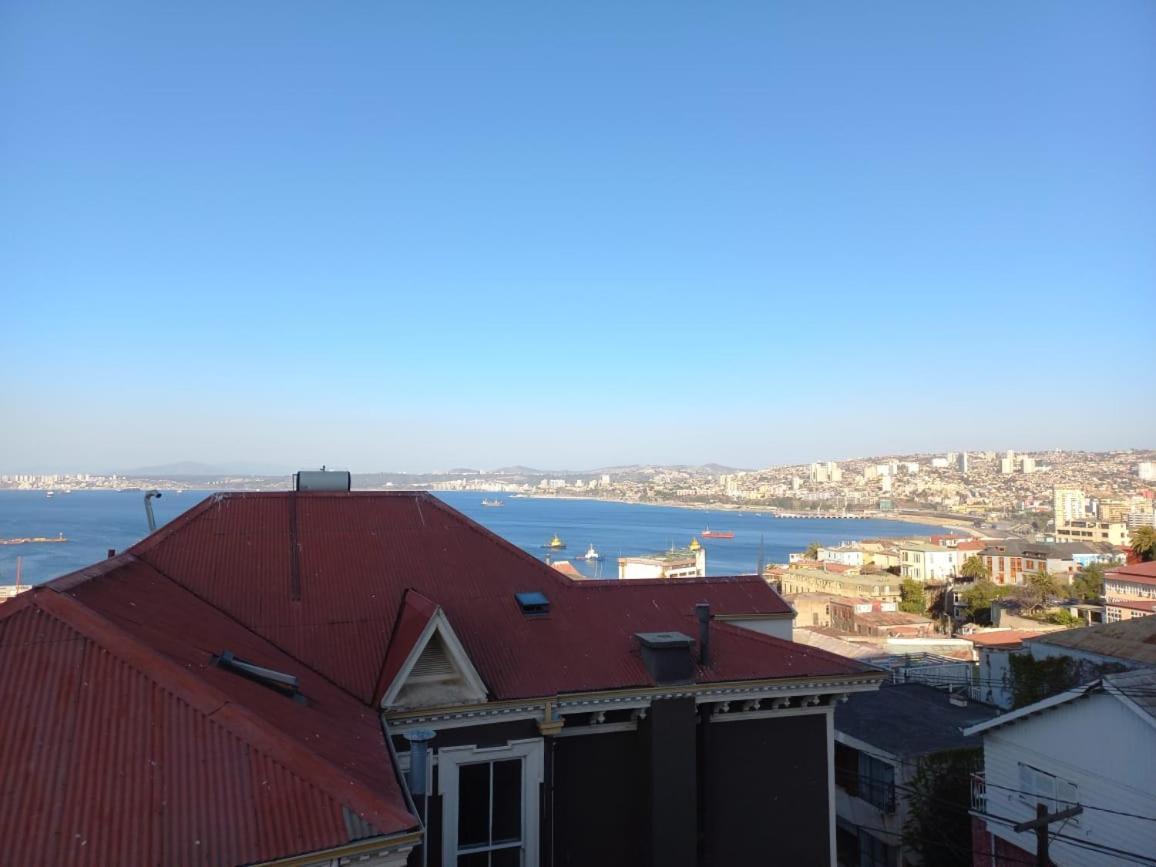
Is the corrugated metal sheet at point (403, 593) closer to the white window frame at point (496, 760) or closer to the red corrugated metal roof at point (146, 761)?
the white window frame at point (496, 760)

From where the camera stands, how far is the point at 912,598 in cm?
7575

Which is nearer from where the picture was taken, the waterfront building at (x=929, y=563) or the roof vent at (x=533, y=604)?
the roof vent at (x=533, y=604)

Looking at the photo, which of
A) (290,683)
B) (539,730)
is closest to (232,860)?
(290,683)

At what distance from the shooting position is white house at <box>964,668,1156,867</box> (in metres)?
11.3

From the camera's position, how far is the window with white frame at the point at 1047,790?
1251cm

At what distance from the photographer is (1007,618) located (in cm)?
5184

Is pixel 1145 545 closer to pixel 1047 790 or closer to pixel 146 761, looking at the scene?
pixel 1047 790

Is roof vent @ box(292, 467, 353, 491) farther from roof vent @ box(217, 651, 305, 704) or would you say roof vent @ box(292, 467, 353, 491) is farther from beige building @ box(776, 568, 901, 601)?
beige building @ box(776, 568, 901, 601)

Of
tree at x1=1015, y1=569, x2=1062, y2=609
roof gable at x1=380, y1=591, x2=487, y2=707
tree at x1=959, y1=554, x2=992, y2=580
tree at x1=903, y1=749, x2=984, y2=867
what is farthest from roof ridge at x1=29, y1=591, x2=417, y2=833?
tree at x1=959, y1=554, x2=992, y2=580

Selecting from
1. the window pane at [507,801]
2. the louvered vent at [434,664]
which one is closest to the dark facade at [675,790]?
the window pane at [507,801]

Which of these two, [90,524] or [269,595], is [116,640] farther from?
[90,524]

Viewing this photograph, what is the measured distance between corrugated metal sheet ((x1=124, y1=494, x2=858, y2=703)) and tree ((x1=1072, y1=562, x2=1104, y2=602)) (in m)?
59.4

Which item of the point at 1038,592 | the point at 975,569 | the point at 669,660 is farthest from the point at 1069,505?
the point at 669,660

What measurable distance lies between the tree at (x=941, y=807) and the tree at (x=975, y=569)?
247 ft
